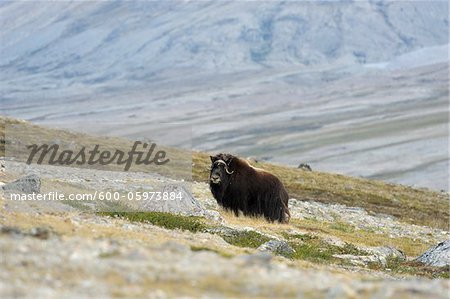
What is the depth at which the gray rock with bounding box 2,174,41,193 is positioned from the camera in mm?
23406

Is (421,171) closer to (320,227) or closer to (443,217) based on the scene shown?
(443,217)

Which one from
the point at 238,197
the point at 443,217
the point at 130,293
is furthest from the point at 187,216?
the point at 443,217

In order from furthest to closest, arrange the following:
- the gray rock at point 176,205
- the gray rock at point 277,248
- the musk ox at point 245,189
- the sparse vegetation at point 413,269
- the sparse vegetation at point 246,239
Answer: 1. the musk ox at point 245,189
2. the gray rock at point 176,205
3. the sparse vegetation at point 246,239
4. the sparse vegetation at point 413,269
5. the gray rock at point 277,248

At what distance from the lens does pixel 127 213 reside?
24.8 m

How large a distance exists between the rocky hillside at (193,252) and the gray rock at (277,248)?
0.03 m

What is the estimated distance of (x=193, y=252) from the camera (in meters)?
13.5

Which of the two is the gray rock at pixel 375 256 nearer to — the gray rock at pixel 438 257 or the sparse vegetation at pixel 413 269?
the sparse vegetation at pixel 413 269

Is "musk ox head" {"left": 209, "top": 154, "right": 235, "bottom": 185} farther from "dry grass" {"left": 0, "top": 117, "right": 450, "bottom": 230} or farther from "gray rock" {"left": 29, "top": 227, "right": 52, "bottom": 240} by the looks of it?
"dry grass" {"left": 0, "top": 117, "right": 450, "bottom": 230}

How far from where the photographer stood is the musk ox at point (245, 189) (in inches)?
1191

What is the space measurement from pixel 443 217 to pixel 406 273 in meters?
40.7

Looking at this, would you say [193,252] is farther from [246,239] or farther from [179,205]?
[179,205]

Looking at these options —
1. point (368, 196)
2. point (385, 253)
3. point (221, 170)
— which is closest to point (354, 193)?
point (368, 196)

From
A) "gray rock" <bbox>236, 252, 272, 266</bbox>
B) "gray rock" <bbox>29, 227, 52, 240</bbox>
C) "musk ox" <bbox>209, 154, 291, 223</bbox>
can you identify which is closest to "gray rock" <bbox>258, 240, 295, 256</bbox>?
"musk ox" <bbox>209, 154, 291, 223</bbox>

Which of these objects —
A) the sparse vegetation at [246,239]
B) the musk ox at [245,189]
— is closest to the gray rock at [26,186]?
the sparse vegetation at [246,239]
